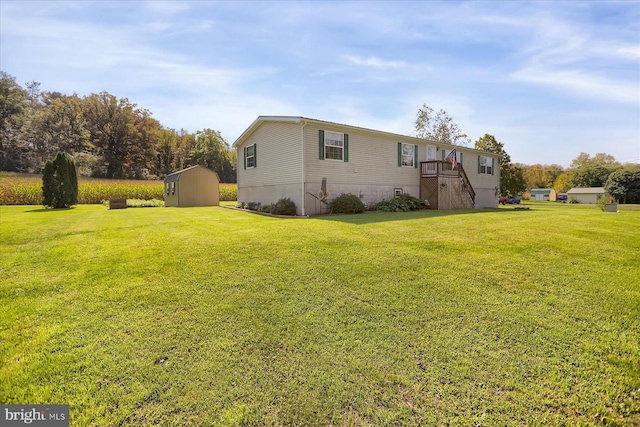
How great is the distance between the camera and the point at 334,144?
14422mm

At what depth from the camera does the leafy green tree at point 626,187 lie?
39.5m

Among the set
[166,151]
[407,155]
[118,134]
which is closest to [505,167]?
[407,155]

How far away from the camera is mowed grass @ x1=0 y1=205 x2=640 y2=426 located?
2.62m

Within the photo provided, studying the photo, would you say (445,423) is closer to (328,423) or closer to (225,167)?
(328,423)

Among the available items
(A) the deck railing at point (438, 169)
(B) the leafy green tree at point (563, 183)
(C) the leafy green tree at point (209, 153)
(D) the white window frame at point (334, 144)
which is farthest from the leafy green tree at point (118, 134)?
(B) the leafy green tree at point (563, 183)

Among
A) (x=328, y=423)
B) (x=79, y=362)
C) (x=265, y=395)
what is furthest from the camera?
(x=79, y=362)

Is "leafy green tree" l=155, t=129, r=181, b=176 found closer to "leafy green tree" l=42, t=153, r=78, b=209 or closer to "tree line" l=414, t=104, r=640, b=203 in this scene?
"leafy green tree" l=42, t=153, r=78, b=209

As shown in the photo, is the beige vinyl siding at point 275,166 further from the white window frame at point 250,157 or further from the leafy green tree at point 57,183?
the leafy green tree at point 57,183

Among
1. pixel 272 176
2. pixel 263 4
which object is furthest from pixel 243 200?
pixel 263 4

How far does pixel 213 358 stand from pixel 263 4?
29.1ft

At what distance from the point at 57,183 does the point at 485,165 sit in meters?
27.6

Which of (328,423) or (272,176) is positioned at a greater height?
(272,176)

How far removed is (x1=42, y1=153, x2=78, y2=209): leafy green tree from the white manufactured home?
30.3ft

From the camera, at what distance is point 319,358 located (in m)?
3.17
